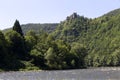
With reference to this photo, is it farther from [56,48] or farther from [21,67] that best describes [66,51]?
[21,67]

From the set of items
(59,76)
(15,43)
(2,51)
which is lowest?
(59,76)

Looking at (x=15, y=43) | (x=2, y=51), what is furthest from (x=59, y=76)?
(x=15, y=43)

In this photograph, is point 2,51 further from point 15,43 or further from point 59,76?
point 59,76

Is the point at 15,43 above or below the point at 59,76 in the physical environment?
above

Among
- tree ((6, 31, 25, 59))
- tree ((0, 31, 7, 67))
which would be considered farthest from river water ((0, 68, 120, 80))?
tree ((6, 31, 25, 59))

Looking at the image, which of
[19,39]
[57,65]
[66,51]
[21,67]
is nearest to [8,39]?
[19,39]

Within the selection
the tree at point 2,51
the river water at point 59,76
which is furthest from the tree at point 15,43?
the river water at point 59,76

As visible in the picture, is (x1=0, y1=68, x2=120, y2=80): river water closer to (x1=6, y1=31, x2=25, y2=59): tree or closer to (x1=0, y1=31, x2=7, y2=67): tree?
(x1=0, y1=31, x2=7, y2=67): tree

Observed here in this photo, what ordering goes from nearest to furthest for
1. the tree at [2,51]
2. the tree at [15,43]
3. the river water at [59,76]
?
the river water at [59,76]
the tree at [2,51]
the tree at [15,43]

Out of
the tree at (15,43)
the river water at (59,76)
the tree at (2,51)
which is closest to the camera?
the river water at (59,76)

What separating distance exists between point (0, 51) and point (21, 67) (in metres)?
11.1

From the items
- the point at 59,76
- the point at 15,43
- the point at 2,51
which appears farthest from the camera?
the point at 15,43

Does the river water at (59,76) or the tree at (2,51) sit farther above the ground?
the tree at (2,51)

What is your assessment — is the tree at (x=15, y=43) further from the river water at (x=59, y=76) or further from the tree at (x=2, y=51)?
the river water at (x=59, y=76)
